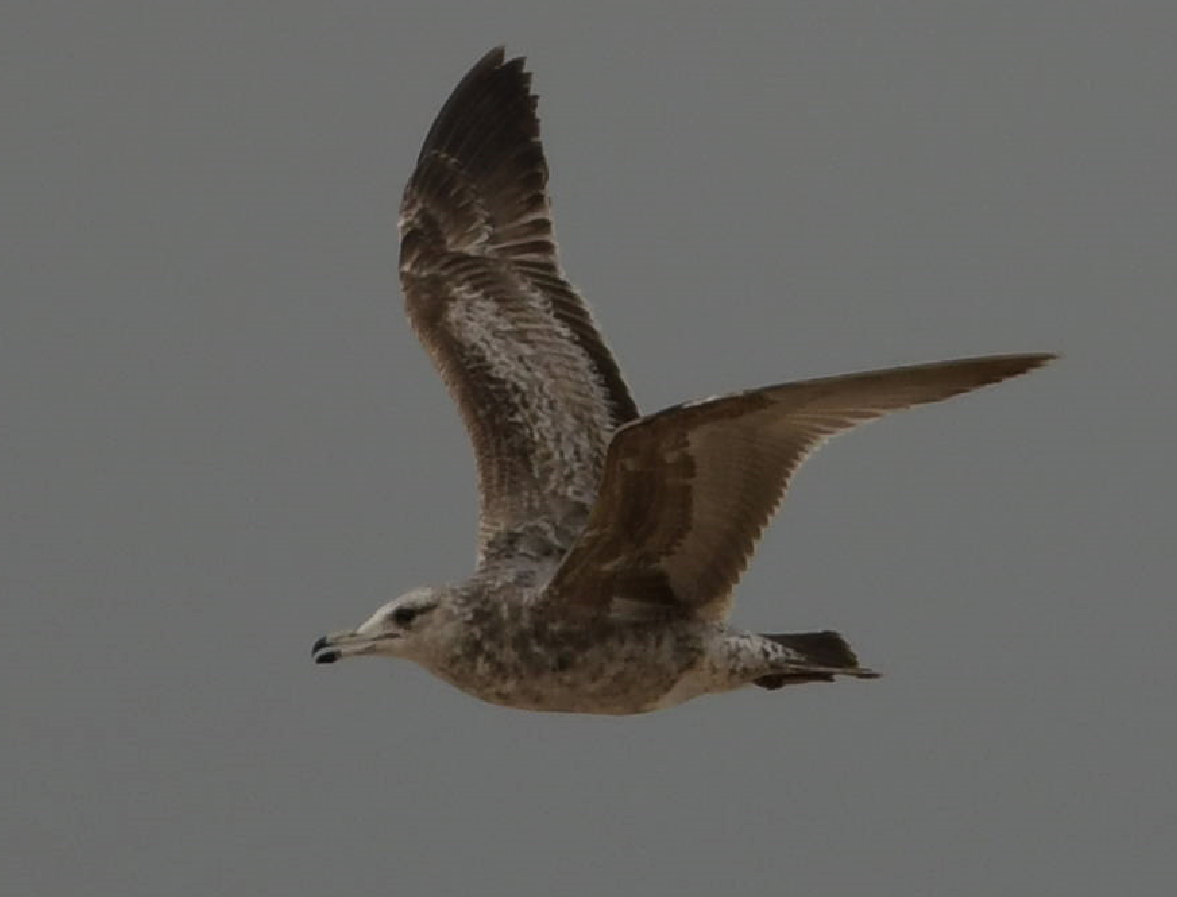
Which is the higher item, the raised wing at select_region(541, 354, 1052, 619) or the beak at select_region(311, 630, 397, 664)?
the raised wing at select_region(541, 354, 1052, 619)

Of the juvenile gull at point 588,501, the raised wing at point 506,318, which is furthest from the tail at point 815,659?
the raised wing at point 506,318

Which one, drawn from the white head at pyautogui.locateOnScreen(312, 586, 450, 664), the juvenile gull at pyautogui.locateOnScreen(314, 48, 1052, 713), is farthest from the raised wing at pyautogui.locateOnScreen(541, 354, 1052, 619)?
the white head at pyautogui.locateOnScreen(312, 586, 450, 664)

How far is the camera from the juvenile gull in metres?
10.3

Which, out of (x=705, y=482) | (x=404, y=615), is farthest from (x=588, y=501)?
(x=705, y=482)

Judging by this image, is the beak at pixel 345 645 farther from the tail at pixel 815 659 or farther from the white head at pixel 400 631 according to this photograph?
the tail at pixel 815 659

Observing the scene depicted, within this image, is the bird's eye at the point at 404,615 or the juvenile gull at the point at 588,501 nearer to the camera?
the juvenile gull at the point at 588,501

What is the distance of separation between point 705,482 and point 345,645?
Result: 1.67 meters

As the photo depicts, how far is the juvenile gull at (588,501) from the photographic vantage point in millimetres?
10305

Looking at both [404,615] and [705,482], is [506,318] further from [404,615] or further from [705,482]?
[705,482]

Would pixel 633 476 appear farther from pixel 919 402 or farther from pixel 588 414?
pixel 588 414

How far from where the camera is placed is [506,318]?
43.9ft

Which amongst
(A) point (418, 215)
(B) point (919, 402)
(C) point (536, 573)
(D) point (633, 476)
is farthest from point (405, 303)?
(B) point (919, 402)

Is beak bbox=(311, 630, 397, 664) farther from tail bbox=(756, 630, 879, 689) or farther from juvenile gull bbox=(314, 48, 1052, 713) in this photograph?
tail bbox=(756, 630, 879, 689)

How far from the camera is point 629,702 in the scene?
11.3 meters
